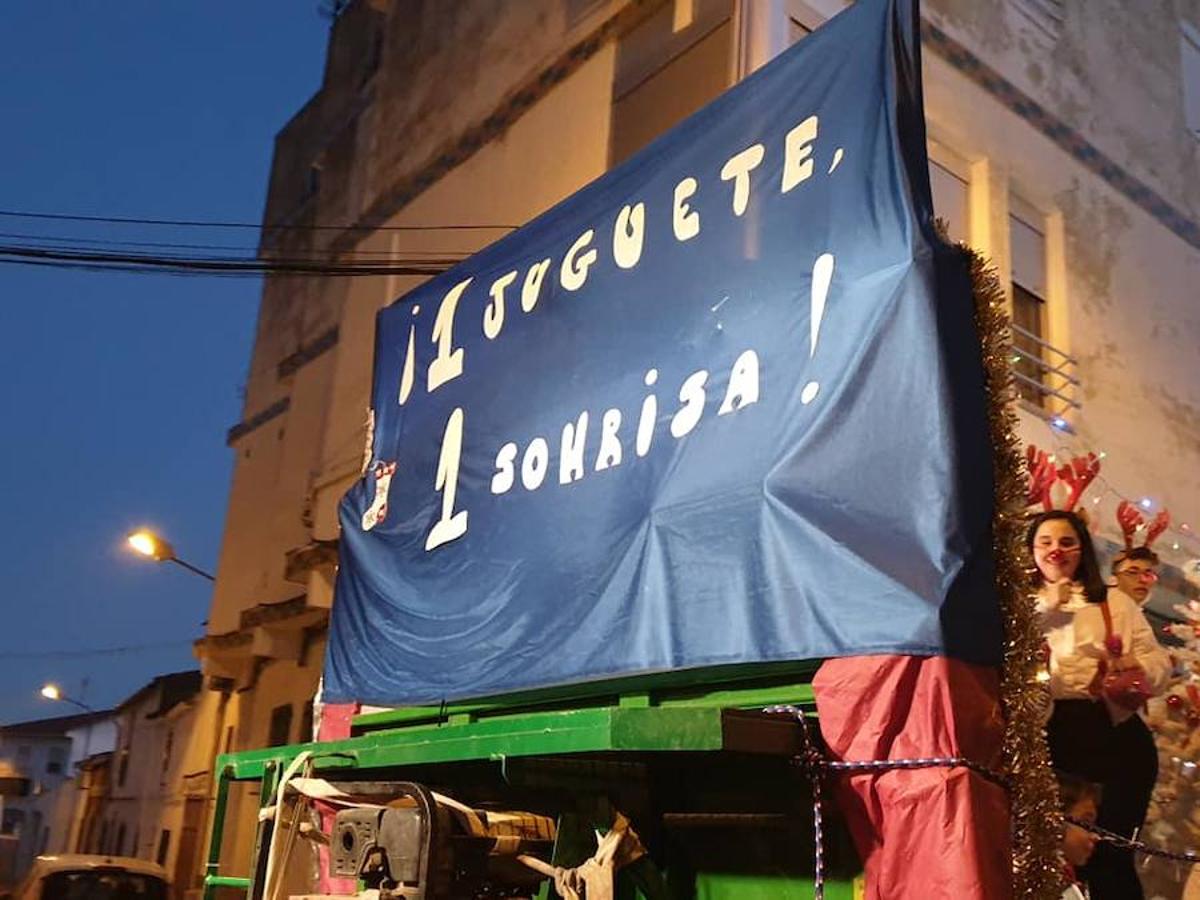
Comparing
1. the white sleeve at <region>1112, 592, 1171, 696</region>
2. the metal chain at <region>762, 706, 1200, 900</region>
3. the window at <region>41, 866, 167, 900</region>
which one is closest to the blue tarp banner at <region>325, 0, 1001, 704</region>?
the metal chain at <region>762, 706, 1200, 900</region>

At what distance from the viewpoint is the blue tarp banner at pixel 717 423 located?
12.0 feet

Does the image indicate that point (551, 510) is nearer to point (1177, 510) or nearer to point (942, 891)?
point (942, 891)

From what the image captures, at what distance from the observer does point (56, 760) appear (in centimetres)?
5844

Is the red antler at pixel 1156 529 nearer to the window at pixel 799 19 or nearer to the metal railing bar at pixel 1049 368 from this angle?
the metal railing bar at pixel 1049 368

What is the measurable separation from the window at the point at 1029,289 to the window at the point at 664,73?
9.05ft

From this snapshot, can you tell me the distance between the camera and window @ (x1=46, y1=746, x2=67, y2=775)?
57.8m

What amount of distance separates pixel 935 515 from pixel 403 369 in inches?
161

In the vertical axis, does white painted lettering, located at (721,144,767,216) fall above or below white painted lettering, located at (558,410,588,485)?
above

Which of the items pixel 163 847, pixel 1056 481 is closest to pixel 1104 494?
pixel 1056 481

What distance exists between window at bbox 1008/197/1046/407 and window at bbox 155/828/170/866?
1821cm

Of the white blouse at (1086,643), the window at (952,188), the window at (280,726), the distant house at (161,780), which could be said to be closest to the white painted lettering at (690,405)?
the white blouse at (1086,643)

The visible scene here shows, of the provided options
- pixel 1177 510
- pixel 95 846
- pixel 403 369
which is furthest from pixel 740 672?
pixel 95 846

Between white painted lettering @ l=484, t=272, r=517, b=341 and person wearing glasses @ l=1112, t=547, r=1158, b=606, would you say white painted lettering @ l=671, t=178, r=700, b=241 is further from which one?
person wearing glasses @ l=1112, t=547, r=1158, b=606

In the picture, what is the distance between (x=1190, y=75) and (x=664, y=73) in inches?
231
